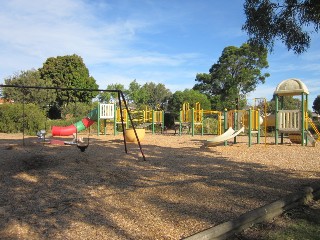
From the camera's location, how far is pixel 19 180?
20.7ft

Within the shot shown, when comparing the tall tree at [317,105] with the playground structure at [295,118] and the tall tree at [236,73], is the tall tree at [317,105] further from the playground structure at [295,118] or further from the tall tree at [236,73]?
the playground structure at [295,118]

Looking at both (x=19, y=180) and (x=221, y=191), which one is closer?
(x=221, y=191)

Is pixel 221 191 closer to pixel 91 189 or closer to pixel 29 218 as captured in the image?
pixel 91 189

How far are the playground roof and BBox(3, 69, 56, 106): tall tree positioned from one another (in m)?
26.9

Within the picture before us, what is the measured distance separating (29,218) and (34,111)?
18.3 m

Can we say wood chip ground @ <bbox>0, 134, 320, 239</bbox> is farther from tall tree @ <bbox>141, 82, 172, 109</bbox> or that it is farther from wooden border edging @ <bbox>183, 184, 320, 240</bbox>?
tall tree @ <bbox>141, 82, 172, 109</bbox>

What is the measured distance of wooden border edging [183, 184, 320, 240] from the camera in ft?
11.8

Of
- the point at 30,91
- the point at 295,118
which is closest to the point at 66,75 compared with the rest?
the point at 30,91

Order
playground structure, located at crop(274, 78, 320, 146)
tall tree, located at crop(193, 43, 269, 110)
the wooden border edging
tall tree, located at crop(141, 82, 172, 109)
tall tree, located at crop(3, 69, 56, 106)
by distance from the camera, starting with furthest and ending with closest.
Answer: tall tree, located at crop(141, 82, 172, 109) < tall tree, located at crop(193, 43, 269, 110) < tall tree, located at crop(3, 69, 56, 106) < playground structure, located at crop(274, 78, 320, 146) < the wooden border edging

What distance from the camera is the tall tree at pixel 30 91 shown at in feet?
118

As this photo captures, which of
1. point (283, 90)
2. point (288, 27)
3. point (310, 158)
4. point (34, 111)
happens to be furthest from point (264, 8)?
point (34, 111)

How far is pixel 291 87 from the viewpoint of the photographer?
1420 cm

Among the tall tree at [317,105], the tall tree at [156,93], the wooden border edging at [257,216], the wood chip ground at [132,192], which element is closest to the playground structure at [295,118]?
the wood chip ground at [132,192]

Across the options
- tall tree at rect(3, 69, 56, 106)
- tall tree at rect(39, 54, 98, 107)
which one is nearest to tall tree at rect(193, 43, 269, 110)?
tall tree at rect(39, 54, 98, 107)
